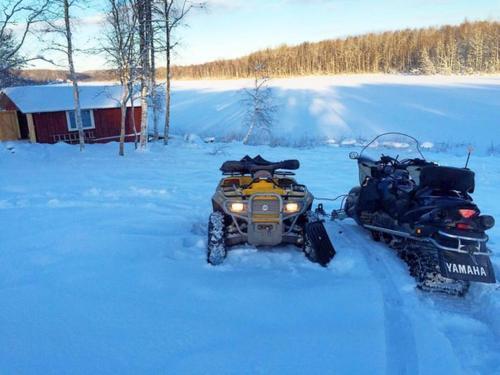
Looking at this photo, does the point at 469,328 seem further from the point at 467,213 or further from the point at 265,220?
the point at 265,220

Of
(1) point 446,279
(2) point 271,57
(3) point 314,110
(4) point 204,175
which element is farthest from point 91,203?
(2) point 271,57

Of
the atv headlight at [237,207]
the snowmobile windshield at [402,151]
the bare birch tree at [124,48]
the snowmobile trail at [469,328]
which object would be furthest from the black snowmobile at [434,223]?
the bare birch tree at [124,48]

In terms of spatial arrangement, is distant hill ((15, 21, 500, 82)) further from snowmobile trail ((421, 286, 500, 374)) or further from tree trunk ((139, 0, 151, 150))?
snowmobile trail ((421, 286, 500, 374))

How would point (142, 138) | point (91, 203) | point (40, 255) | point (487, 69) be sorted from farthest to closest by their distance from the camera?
point (487, 69) < point (142, 138) < point (91, 203) < point (40, 255)

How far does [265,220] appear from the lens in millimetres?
4809

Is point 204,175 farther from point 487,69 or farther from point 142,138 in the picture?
point 487,69

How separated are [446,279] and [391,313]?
0.87 metres

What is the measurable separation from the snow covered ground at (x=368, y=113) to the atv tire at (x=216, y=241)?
1510 centimetres

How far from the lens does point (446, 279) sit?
4.06 m

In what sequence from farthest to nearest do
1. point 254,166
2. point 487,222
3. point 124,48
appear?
point 124,48
point 254,166
point 487,222

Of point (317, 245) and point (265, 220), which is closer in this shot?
point (317, 245)

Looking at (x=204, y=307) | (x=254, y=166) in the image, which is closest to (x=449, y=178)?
(x=254, y=166)

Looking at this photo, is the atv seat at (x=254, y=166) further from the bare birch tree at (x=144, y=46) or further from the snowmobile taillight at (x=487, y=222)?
the bare birch tree at (x=144, y=46)

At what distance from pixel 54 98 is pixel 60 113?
0.86 metres
